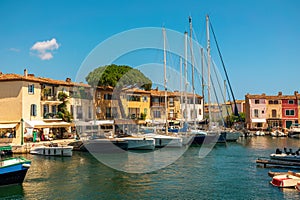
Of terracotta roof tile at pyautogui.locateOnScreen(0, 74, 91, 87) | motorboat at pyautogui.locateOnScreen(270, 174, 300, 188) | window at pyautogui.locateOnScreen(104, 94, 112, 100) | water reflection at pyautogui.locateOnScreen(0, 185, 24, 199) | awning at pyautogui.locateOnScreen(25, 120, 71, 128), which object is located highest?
terracotta roof tile at pyautogui.locateOnScreen(0, 74, 91, 87)

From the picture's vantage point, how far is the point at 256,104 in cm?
8531

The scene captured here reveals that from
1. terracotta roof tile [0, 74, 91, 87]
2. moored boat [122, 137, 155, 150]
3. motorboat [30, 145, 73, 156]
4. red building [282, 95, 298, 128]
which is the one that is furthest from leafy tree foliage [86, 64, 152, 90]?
red building [282, 95, 298, 128]

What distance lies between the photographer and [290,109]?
83.0m

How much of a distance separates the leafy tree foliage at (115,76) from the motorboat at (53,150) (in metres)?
22.3

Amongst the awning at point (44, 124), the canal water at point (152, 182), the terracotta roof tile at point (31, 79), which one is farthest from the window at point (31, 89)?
the canal water at point (152, 182)

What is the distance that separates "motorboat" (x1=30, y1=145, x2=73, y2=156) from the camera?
41000 millimetres

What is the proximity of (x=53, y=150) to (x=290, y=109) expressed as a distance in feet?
197

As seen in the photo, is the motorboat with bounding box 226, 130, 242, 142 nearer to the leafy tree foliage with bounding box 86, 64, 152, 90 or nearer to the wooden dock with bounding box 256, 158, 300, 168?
the leafy tree foliage with bounding box 86, 64, 152, 90

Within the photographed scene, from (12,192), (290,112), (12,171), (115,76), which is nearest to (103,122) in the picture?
(115,76)

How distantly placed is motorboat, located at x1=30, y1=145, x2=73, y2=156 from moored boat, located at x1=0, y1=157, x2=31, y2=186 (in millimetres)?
14953

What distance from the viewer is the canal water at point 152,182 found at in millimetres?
22734

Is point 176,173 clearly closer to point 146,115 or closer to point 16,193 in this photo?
point 16,193

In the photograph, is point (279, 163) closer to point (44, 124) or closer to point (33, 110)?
point (44, 124)

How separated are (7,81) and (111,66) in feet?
68.6
